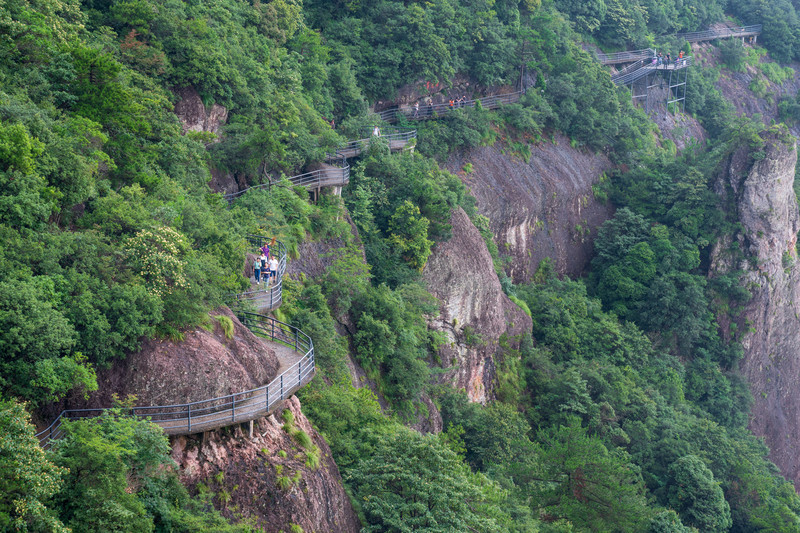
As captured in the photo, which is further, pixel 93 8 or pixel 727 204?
pixel 727 204

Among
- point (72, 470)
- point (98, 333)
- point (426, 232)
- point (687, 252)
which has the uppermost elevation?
point (98, 333)

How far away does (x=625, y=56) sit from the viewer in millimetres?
64938

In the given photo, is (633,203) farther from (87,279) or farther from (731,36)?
(87,279)

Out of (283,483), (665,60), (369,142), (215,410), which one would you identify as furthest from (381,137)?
(665,60)

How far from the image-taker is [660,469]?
39344mm

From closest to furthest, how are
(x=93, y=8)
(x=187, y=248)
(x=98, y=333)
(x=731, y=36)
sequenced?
1. (x=98, y=333)
2. (x=187, y=248)
3. (x=93, y=8)
4. (x=731, y=36)

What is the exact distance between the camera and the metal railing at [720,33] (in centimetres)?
7262

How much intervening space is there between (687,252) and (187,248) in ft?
123

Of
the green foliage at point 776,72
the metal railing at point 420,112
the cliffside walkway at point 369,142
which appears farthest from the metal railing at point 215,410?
the green foliage at point 776,72

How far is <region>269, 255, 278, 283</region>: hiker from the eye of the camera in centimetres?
2556

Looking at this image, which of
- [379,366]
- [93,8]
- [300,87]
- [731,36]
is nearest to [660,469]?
[379,366]

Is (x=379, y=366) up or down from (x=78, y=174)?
down

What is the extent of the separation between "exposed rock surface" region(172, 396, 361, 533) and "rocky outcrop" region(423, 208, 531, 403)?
17.4 metres

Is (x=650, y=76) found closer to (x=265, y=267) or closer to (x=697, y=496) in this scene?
(x=697, y=496)
